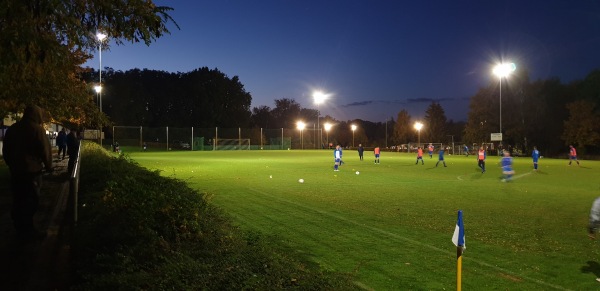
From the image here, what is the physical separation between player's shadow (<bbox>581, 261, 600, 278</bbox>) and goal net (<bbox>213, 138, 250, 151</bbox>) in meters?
65.0

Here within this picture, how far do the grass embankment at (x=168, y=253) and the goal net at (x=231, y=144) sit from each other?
6529cm

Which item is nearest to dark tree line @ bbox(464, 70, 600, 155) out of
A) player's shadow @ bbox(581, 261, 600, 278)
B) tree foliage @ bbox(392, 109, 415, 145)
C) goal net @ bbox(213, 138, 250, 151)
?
tree foliage @ bbox(392, 109, 415, 145)

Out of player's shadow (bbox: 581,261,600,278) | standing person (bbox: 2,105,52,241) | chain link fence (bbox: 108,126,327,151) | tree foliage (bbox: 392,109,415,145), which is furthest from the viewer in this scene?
tree foliage (bbox: 392,109,415,145)

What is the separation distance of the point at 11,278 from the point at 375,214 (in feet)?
27.7

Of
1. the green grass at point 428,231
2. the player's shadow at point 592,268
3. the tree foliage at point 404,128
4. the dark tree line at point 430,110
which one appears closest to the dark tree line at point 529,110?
the dark tree line at point 430,110

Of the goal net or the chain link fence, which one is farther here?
the goal net

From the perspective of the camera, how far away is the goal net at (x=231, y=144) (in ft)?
233

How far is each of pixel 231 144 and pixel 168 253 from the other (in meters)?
69.2

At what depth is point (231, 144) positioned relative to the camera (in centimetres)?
7269

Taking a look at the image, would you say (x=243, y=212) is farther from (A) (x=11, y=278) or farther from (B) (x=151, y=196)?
(A) (x=11, y=278)

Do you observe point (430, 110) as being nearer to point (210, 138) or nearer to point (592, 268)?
point (210, 138)

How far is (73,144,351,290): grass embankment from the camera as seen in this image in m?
3.58

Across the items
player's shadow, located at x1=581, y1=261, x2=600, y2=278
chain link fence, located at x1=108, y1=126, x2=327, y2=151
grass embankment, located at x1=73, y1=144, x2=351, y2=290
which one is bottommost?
player's shadow, located at x1=581, y1=261, x2=600, y2=278

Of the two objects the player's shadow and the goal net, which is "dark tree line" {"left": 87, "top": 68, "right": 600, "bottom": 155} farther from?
the player's shadow
